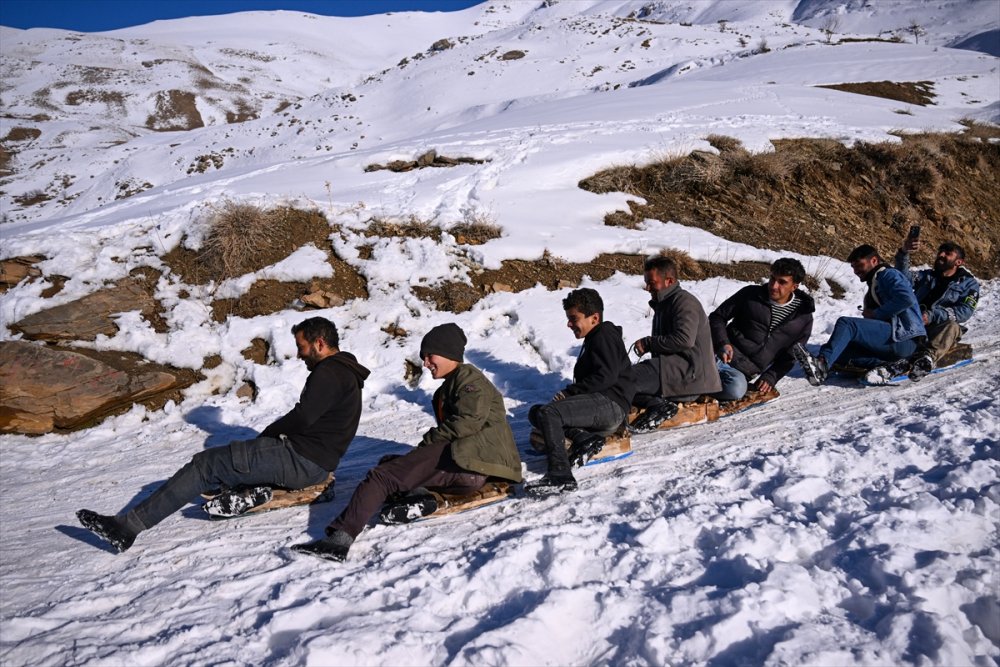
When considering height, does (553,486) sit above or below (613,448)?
above

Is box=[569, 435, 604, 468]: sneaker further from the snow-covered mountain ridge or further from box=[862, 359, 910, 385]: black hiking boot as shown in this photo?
the snow-covered mountain ridge

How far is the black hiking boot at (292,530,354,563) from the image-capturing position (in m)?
3.49

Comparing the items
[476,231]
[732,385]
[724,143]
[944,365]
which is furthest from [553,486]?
[724,143]

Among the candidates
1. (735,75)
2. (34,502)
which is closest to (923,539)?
(34,502)

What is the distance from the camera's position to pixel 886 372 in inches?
226

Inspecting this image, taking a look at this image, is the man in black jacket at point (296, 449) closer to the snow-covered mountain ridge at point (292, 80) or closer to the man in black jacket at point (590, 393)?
the man in black jacket at point (590, 393)

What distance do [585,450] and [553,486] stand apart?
533 millimetres

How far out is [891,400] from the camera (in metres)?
5.18

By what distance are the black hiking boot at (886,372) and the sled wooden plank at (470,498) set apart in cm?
403

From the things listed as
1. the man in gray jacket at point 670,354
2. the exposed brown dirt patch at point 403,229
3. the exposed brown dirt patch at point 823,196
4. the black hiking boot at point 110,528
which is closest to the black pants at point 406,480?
the black hiking boot at point 110,528

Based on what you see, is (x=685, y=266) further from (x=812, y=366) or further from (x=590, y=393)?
(x=590, y=393)

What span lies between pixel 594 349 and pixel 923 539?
7.83 ft

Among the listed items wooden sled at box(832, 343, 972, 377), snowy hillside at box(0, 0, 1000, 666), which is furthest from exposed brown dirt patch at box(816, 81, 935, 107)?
wooden sled at box(832, 343, 972, 377)

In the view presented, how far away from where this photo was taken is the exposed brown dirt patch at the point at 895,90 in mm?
20578
